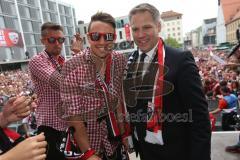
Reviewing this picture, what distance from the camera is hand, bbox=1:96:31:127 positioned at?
184 cm

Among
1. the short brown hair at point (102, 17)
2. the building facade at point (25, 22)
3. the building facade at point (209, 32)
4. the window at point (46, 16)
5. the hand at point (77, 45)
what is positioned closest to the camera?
the short brown hair at point (102, 17)

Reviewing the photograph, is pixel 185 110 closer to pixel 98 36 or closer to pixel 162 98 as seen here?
pixel 162 98

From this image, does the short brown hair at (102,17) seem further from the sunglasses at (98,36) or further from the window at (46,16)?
the window at (46,16)

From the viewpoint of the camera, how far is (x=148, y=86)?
6.49ft

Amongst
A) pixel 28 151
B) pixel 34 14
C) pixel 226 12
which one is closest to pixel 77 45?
pixel 28 151

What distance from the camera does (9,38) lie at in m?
43.6

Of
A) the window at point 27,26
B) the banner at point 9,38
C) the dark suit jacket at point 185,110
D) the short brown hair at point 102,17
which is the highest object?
the window at point 27,26

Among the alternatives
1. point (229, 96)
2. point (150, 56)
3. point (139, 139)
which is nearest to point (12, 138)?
point (139, 139)

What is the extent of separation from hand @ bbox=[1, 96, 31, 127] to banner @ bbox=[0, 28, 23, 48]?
44.8m

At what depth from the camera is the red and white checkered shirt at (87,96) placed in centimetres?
185

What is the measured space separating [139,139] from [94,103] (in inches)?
24.6

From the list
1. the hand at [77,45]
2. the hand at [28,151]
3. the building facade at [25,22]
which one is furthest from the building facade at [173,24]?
the hand at [28,151]

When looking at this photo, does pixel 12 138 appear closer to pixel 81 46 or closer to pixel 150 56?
pixel 150 56

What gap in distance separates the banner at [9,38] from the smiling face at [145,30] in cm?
4495
